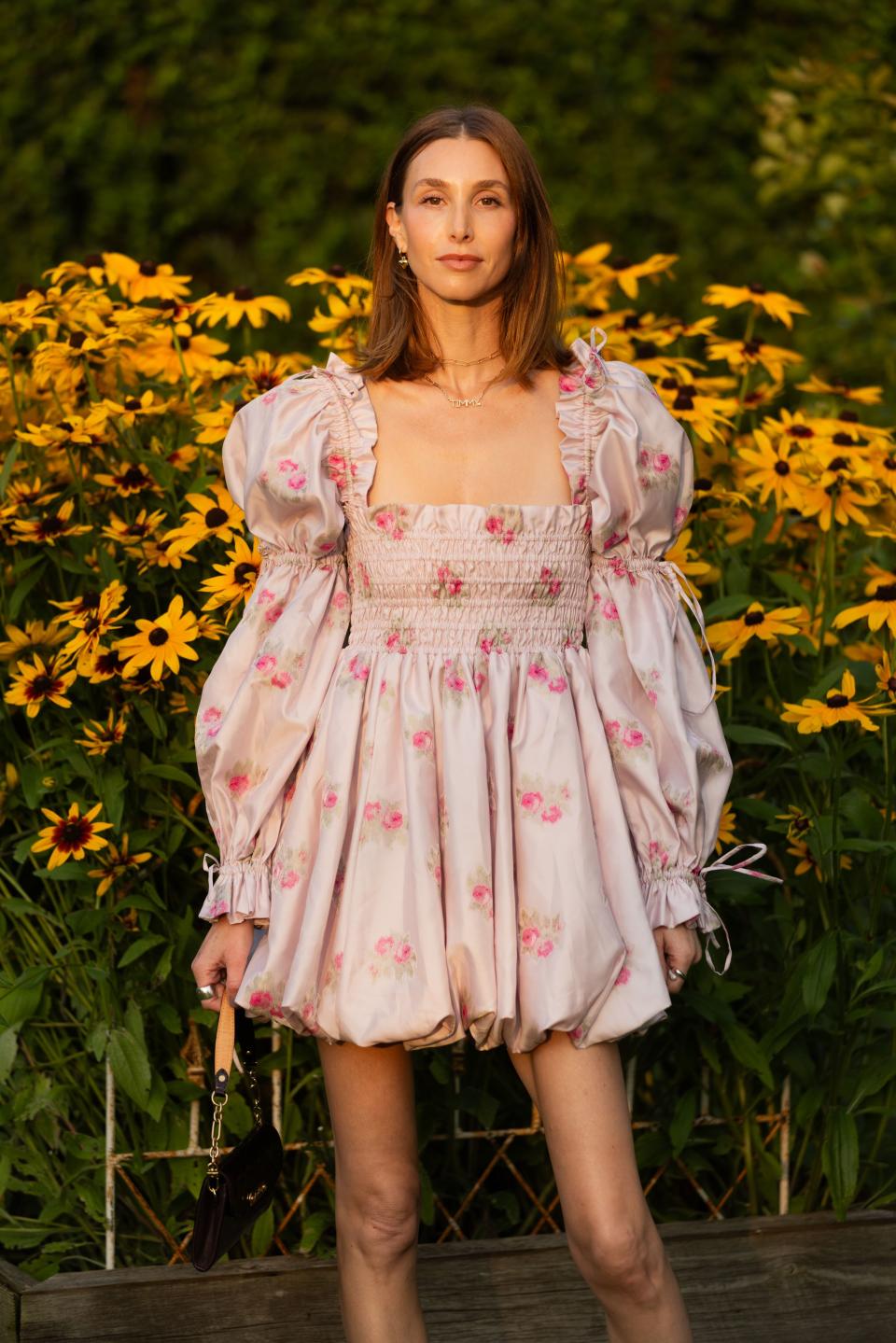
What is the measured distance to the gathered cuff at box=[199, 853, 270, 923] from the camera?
238 centimetres

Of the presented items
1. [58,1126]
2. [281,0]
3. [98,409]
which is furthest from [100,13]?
[58,1126]

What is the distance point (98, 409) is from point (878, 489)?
1.30m

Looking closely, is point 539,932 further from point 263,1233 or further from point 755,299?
point 755,299

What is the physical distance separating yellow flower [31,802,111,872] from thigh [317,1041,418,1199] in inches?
22.0

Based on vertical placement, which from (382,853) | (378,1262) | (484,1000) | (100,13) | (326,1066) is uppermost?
(100,13)

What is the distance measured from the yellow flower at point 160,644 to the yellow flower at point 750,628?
0.81m

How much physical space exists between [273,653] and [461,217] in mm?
607

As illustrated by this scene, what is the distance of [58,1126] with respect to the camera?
3012mm

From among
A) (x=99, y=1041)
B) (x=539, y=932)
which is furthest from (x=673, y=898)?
(x=99, y=1041)

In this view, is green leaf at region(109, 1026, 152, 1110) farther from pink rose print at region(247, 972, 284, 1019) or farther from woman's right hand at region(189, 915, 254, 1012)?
pink rose print at region(247, 972, 284, 1019)

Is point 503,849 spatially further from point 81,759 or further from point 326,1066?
point 81,759

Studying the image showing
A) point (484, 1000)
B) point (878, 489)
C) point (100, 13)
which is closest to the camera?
point (484, 1000)

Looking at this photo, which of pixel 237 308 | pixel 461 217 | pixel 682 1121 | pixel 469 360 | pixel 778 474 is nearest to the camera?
pixel 461 217

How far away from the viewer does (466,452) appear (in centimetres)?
243
